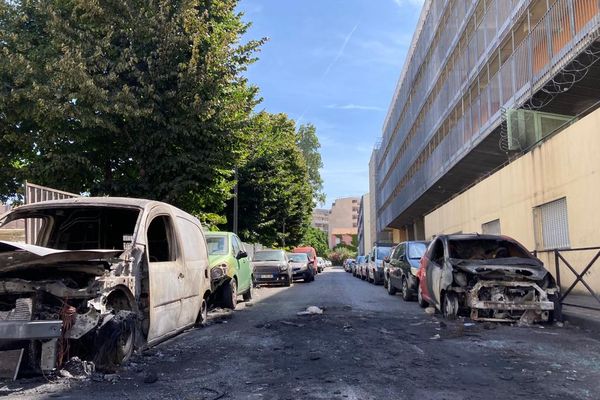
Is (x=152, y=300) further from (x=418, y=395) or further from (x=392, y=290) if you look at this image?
(x=392, y=290)

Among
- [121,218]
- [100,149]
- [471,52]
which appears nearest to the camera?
[121,218]

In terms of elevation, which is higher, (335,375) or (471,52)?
(471,52)

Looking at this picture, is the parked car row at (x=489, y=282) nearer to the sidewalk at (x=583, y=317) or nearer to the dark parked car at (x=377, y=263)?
the sidewalk at (x=583, y=317)

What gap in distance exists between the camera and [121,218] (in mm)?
7867

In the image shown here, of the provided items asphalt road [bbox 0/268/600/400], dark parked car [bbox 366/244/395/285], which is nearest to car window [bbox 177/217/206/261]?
asphalt road [bbox 0/268/600/400]

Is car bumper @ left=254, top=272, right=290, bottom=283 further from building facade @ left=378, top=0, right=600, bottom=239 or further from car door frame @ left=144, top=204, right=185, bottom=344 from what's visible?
car door frame @ left=144, top=204, right=185, bottom=344

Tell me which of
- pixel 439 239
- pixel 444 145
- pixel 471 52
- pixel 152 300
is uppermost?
pixel 471 52

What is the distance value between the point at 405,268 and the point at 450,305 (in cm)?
482

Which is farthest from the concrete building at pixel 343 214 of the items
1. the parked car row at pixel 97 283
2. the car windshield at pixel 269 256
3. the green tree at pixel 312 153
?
the parked car row at pixel 97 283

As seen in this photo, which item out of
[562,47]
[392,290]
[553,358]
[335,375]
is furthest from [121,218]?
[562,47]

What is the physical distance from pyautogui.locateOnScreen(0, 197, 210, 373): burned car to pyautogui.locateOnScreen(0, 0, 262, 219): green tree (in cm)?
634

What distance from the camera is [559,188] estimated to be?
1288cm

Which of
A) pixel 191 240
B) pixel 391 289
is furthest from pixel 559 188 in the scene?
pixel 191 240

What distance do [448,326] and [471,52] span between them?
16.3m
